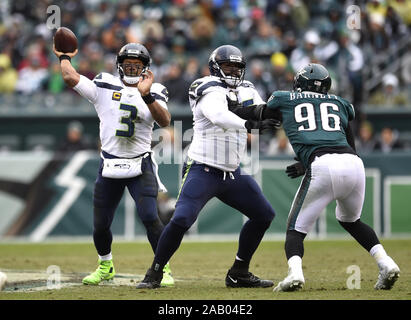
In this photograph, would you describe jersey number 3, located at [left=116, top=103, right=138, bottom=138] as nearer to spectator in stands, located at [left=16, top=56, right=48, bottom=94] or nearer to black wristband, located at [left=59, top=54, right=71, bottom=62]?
black wristband, located at [left=59, top=54, right=71, bottom=62]

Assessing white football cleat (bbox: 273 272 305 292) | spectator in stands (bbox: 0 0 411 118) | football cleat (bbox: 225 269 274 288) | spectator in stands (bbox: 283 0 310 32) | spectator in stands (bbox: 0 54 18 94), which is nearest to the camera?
white football cleat (bbox: 273 272 305 292)

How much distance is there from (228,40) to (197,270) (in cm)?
881

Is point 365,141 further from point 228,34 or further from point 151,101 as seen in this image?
point 151,101

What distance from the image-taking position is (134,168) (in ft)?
24.2

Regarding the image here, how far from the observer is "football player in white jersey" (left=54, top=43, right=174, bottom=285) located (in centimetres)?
732

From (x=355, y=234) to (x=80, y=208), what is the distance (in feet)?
24.9

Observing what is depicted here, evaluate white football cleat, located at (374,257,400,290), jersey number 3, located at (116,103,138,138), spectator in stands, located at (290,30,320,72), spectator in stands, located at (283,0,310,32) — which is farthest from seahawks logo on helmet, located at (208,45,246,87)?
spectator in stands, located at (283,0,310,32)

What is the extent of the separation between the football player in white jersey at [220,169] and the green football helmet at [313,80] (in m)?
0.49

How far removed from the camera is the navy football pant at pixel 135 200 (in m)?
7.31

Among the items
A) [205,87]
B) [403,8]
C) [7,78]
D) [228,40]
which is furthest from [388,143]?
[205,87]

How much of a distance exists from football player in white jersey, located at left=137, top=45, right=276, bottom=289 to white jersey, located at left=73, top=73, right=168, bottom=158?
60cm

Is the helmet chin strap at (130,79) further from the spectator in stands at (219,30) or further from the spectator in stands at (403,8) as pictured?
the spectator in stands at (403,8)
